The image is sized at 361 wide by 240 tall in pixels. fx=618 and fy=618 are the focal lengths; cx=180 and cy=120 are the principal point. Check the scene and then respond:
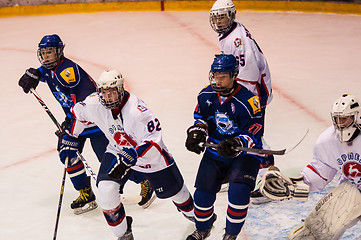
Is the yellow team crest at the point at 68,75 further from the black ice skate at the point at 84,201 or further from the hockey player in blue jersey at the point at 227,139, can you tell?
the hockey player in blue jersey at the point at 227,139

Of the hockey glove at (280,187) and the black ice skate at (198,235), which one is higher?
the hockey glove at (280,187)

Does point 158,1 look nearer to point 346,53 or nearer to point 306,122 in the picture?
point 346,53

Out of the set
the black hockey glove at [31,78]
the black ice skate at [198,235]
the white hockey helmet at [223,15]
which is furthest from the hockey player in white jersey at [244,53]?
the black hockey glove at [31,78]

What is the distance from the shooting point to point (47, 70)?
4.04 m

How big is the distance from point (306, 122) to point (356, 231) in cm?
173

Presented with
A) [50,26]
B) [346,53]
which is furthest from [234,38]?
Result: [50,26]

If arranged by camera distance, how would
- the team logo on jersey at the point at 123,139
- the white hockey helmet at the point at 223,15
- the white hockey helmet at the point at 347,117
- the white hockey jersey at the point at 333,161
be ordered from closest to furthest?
the white hockey helmet at the point at 347,117 → the white hockey jersey at the point at 333,161 → the team logo on jersey at the point at 123,139 → the white hockey helmet at the point at 223,15

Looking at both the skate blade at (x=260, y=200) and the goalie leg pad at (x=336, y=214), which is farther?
the skate blade at (x=260, y=200)

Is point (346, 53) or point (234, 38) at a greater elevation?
point (234, 38)

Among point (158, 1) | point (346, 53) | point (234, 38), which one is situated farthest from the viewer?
point (158, 1)

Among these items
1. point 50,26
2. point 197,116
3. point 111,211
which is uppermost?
point 197,116

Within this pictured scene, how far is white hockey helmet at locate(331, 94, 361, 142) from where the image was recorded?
2.90 m

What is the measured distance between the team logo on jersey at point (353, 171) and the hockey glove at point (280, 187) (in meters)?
0.21

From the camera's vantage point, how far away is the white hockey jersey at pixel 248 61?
3951 mm
